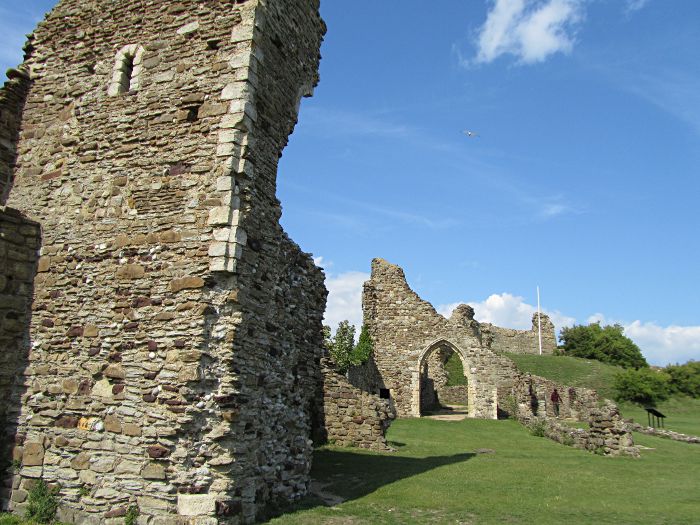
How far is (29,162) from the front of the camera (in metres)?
9.49

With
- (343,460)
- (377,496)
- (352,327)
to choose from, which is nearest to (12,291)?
(377,496)

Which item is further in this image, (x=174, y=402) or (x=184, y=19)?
(x=184, y=19)

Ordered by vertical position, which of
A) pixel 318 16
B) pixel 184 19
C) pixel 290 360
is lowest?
pixel 290 360

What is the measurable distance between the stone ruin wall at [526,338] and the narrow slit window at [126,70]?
4489 cm

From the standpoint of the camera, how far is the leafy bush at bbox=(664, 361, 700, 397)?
111 feet

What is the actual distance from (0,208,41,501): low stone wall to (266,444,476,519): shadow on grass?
4.43 metres

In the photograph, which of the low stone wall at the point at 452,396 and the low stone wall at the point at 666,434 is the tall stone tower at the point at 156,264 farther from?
the low stone wall at the point at 452,396

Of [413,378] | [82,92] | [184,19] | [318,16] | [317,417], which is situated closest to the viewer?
[184,19]

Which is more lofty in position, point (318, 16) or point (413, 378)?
point (318, 16)

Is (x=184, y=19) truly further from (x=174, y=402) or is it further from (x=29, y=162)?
(x=174, y=402)

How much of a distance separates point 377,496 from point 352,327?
2384 cm

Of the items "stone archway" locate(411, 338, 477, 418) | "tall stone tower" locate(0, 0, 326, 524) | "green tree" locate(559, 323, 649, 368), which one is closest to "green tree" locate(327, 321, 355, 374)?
"stone archway" locate(411, 338, 477, 418)

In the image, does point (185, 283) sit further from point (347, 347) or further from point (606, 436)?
point (347, 347)

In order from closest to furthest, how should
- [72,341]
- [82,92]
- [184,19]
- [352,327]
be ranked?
1. [72,341]
2. [184,19]
3. [82,92]
4. [352,327]
